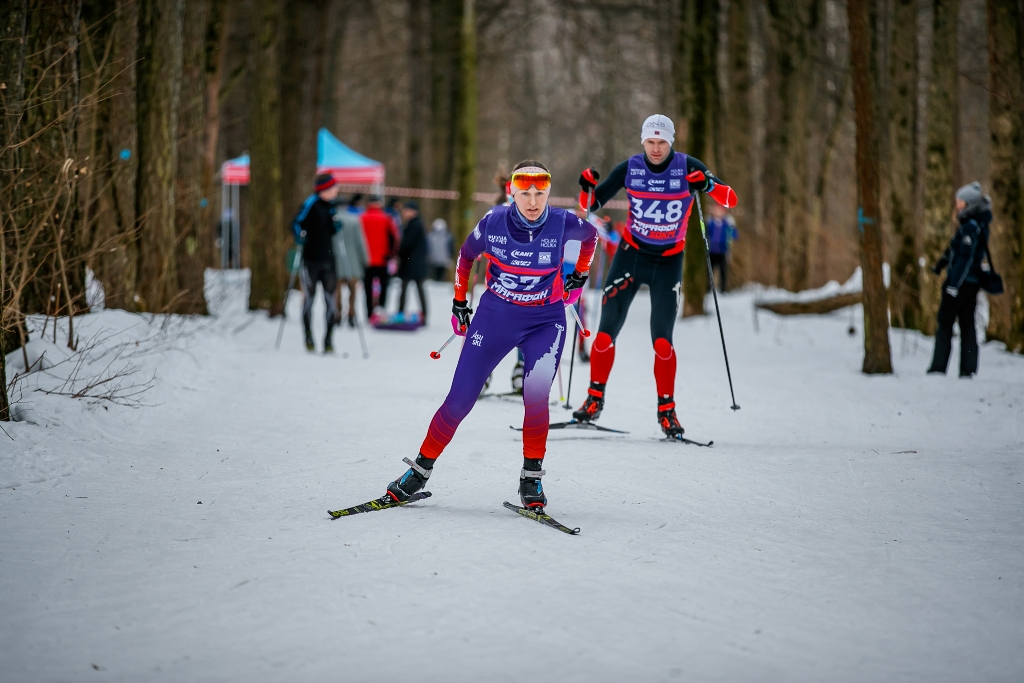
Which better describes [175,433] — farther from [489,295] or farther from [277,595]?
[277,595]

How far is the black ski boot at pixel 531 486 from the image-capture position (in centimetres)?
517

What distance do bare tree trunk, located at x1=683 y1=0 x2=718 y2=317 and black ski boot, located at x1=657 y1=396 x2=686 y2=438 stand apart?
8.78m

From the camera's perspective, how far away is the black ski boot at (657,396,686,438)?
288 inches

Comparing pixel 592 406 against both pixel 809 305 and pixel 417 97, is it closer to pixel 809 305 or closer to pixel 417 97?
pixel 809 305

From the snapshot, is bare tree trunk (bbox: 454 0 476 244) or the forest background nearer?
the forest background

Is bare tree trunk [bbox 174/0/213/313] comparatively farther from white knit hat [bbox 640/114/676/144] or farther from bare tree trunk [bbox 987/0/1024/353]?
bare tree trunk [bbox 987/0/1024/353]

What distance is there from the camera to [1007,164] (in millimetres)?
12375

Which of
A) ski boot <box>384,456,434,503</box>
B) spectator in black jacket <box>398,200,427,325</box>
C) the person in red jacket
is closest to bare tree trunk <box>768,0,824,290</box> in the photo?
spectator in black jacket <box>398,200,427,325</box>

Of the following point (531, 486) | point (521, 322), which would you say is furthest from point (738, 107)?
point (531, 486)

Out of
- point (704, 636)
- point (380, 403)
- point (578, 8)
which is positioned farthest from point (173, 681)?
point (578, 8)

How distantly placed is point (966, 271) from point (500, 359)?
6939 millimetres

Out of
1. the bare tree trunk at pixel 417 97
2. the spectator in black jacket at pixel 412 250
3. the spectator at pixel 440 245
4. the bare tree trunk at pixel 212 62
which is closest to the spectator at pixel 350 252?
the spectator in black jacket at pixel 412 250

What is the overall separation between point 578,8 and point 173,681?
59.2 feet

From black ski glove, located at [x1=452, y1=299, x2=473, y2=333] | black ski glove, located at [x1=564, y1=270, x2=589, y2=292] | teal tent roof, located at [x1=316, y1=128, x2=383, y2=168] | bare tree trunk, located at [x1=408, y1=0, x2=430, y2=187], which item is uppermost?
bare tree trunk, located at [x1=408, y1=0, x2=430, y2=187]
